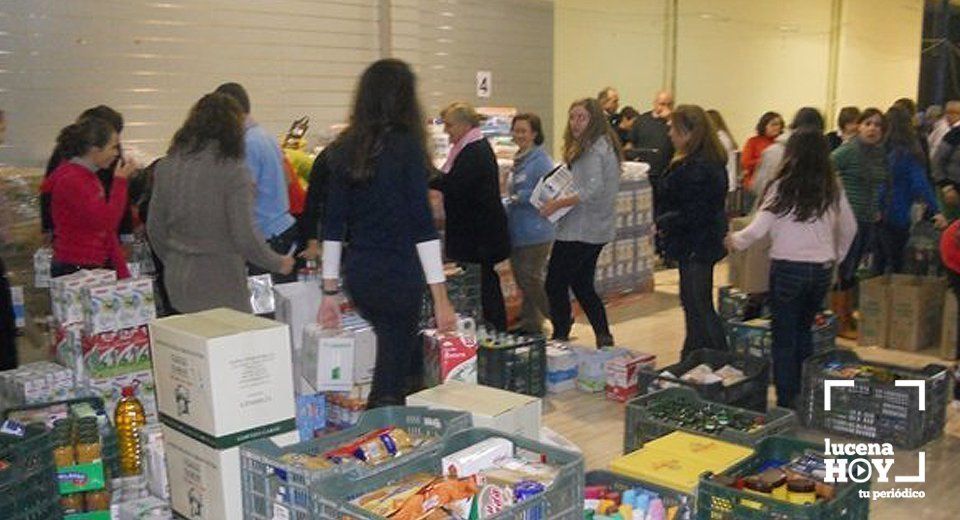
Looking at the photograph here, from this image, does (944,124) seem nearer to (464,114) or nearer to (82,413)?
(464,114)

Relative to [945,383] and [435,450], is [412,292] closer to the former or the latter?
[435,450]

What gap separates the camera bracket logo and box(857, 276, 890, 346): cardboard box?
1802 mm

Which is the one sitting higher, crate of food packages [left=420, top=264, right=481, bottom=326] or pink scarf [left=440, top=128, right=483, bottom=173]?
pink scarf [left=440, top=128, right=483, bottom=173]

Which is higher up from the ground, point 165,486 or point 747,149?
point 747,149

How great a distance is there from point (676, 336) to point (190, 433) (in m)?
4.19

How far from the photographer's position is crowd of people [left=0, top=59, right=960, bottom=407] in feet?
10.5

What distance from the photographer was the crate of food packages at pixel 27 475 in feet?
8.57

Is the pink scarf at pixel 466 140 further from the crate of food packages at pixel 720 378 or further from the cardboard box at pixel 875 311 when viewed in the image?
the cardboard box at pixel 875 311

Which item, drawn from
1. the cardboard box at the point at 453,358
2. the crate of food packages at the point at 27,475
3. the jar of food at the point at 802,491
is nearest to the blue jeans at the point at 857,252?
the cardboard box at the point at 453,358

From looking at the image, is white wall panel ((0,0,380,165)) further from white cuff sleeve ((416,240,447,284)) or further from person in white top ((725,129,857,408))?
person in white top ((725,129,857,408))

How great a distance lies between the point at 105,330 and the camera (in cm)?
427

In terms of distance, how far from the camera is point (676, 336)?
6242mm

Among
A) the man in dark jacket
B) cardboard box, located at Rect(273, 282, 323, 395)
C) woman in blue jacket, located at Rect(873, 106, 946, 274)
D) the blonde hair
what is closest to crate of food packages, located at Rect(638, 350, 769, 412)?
cardboard box, located at Rect(273, 282, 323, 395)

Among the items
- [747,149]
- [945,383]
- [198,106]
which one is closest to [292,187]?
[198,106]
